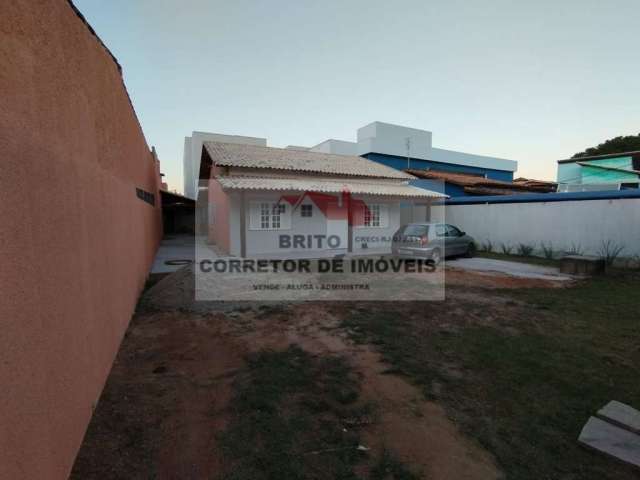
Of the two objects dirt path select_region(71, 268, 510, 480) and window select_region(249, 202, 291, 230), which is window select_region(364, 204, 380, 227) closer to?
window select_region(249, 202, 291, 230)

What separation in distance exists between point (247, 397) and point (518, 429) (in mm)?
2604

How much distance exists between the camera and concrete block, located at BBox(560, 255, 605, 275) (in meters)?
9.93

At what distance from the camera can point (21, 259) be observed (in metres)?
1.86

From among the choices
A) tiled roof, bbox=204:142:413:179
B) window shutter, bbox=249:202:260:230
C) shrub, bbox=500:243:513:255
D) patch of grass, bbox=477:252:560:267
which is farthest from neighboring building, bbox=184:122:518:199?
patch of grass, bbox=477:252:560:267

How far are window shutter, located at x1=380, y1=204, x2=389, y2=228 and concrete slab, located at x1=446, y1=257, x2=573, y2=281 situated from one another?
12.4 ft

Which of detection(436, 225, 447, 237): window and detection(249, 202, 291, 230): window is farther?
detection(249, 202, 291, 230): window

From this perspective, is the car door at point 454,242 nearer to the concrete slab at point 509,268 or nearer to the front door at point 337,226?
the concrete slab at point 509,268

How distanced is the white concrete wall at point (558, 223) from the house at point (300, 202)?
9.20 ft

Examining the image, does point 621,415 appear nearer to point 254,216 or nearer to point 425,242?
point 425,242

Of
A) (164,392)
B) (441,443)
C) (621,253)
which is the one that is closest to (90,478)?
(164,392)

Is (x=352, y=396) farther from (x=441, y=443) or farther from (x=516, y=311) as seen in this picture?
(x=516, y=311)

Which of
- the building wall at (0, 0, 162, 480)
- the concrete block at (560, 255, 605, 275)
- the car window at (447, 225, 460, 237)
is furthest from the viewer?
the car window at (447, 225, 460, 237)

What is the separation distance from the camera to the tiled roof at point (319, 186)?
11.5m

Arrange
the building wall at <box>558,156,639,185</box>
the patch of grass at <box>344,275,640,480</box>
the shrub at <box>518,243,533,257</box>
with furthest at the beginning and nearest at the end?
the building wall at <box>558,156,639,185</box> → the shrub at <box>518,243,533,257</box> → the patch of grass at <box>344,275,640,480</box>
